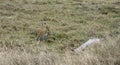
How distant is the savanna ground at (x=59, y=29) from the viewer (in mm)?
4895

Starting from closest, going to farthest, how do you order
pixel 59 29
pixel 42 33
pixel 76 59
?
pixel 76 59 < pixel 42 33 < pixel 59 29

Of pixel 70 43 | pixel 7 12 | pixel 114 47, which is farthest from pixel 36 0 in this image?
pixel 114 47

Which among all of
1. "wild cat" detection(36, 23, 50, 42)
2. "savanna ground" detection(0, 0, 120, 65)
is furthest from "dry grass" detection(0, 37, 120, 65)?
"wild cat" detection(36, 23, 50, 42)

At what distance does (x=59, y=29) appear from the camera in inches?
366

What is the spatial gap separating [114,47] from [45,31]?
157 inches

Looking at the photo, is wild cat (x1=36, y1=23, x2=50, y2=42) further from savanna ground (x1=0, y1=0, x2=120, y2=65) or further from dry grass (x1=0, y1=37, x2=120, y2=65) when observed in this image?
dry grass (x1=0, y1=37, x2=120, y2=65)

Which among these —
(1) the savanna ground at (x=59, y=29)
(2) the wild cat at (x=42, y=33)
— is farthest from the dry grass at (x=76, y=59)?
(2) the wild cat at (x=42, y=33)

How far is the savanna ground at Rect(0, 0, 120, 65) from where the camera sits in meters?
4.89

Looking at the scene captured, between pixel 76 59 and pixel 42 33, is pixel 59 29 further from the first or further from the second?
pixel 76 59

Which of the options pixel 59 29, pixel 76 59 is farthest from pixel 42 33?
pixel 76 59

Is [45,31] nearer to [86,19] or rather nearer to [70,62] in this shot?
[86,19]

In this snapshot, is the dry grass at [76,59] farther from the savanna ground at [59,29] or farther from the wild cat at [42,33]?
the wild cat at [42,33]

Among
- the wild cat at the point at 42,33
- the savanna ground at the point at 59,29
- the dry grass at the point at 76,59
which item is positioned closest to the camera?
the dry grass at the point at 76,59

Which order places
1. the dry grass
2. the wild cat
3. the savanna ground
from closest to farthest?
the dry grass
the savanna ground
the wild cat
